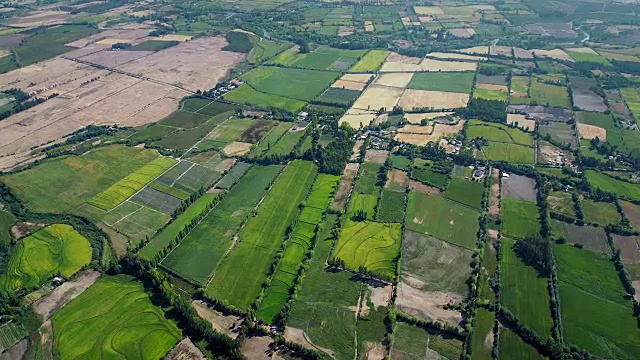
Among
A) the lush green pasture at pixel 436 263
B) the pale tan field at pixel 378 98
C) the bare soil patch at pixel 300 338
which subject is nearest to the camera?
the bare soil patch at pixel 300 338

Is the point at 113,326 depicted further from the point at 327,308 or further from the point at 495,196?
the point at 495,196

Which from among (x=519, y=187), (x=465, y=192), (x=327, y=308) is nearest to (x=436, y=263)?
(x=327, y=308)

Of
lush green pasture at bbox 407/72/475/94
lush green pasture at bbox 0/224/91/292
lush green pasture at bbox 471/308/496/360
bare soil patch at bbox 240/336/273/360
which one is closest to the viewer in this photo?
lush green pasture at bbox 471/308/496/360

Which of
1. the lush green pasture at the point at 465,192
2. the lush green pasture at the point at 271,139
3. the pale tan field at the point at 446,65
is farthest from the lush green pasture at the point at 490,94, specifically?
the lush green pasture at the point at 271,139

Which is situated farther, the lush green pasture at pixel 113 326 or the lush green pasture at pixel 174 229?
the lush green pasture at pixel 174 229

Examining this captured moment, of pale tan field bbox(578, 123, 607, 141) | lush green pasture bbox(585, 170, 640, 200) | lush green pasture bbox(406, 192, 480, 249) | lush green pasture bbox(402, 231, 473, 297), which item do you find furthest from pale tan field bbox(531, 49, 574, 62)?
lush green pasture bbox(402, 231, 473, 297)

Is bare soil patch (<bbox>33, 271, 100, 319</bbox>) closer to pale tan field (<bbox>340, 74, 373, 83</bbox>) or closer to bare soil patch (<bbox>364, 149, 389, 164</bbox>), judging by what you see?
bare soil patch (<bbox>364, 149, 389, 164</bbox>)

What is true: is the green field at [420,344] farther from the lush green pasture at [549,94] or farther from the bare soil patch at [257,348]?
the lush green pasture at [549,94]

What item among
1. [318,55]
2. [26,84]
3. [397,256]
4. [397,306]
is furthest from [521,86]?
[26,84]
